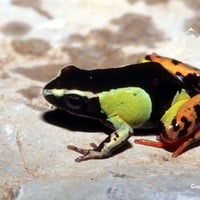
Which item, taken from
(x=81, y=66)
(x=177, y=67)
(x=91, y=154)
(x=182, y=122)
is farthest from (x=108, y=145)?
(x=81, y=66)

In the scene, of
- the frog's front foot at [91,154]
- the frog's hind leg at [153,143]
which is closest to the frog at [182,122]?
the frog's hind leg at [153,143]

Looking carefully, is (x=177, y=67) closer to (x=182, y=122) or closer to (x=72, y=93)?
(x=182, y=122)

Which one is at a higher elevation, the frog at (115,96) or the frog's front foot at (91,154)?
the frog at (115,96)

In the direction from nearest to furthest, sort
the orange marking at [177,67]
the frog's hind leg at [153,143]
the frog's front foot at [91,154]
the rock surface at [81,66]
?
the rock surface at [81,66] → the frog's front foot at [91,154] → the frog's hind leg at [153,143] → the orange marking at [177,67]

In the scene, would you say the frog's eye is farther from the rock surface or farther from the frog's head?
the rock surface

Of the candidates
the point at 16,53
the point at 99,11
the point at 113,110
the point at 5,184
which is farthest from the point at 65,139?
the point at 99,11

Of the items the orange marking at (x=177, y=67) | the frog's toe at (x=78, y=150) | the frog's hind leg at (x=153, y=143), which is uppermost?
the orange marking at (x=177, y=67)

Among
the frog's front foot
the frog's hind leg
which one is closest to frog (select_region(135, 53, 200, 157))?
the frog's hind leg

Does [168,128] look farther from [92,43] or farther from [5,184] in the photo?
[92,43]

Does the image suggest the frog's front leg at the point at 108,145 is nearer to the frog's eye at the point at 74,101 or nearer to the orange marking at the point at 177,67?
the frog's eye at the point at 74,101

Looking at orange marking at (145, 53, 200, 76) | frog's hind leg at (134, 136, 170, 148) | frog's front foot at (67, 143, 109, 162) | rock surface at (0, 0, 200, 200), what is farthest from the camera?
orange marking at (145, 53, 200, 76)
